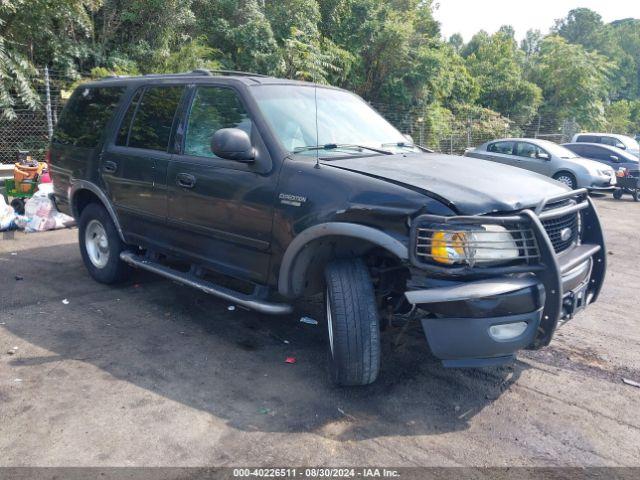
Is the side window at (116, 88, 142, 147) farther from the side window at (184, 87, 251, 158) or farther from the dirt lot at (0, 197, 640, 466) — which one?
the dirt lot at (0, 197, 640, 466)

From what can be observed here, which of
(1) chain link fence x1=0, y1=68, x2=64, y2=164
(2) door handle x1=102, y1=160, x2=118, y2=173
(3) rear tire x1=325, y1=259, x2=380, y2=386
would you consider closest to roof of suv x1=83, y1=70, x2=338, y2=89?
(2) door handle x1=102, y1=160, x2=118, y2=173

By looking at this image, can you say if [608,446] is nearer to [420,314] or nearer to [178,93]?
[420,314]

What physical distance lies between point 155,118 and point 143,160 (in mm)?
403

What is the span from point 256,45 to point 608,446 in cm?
1522

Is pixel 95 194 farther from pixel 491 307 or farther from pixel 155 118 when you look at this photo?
pixel 491 307

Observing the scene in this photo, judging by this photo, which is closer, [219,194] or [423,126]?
[219,194]

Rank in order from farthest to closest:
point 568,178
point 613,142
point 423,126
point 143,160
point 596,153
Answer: point 423,126
point 613,142
point 596,153
point 568,178
point 143,160

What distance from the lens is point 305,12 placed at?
17.9m

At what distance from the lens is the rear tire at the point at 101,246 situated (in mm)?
5566

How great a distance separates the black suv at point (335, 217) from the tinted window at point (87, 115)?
0.03 meters

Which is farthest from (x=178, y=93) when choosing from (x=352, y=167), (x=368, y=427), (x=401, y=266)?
(x=368, y=427)

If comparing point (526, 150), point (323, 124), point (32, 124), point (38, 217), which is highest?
point (323, 124)

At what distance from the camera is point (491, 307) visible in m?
3.07

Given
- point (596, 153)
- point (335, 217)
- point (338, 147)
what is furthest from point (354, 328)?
point (596, 153)
